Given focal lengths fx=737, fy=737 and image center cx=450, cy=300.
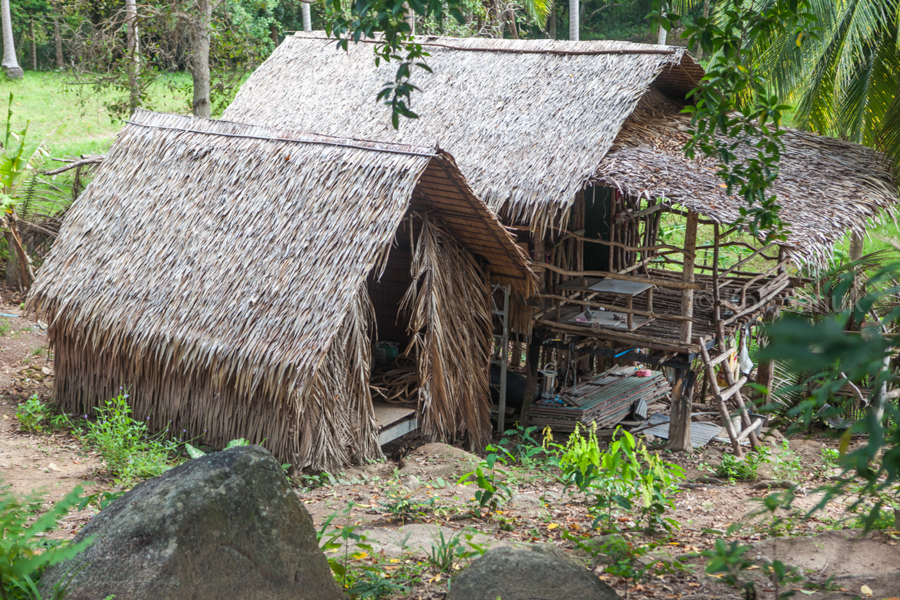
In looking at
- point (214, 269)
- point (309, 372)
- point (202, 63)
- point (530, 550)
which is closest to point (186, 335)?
point (214, 269)

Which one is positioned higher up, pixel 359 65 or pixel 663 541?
pixel 359 65

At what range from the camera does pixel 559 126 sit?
8.95 m

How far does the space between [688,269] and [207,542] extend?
627 centimetres

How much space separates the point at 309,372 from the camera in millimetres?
5508

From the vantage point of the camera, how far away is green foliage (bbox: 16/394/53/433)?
23.0 feet

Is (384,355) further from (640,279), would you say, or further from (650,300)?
(650,300)

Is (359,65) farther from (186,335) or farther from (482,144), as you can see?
(186,335)

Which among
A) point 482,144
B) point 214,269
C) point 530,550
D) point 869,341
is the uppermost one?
point 482,144

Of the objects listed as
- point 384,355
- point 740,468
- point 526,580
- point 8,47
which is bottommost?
point 740,468

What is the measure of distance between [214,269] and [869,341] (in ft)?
19.3

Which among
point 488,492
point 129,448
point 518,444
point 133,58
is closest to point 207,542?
point 488,492

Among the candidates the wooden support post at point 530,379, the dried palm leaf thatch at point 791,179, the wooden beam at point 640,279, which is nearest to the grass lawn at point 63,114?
the wooden support post at point 530,379

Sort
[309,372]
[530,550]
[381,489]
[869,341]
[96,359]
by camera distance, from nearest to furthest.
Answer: [869,341] < [530,550] < [309,372] < [381,489] < [96,359]

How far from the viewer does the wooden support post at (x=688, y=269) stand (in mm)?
7902
